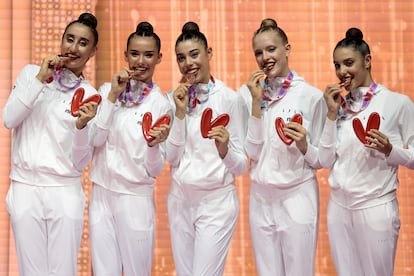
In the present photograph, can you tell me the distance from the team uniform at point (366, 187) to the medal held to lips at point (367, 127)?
0.11m

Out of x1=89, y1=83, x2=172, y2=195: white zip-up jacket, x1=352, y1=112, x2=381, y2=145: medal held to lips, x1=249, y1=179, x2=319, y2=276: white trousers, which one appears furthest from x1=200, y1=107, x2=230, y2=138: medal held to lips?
x1=352, y1=112, x2=381, y2=145: medal held to lips

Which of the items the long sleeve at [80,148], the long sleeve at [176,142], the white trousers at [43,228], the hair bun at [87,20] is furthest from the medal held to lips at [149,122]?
the hair bun at [87,20]

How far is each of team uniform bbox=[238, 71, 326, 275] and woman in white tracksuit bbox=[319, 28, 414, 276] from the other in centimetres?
12

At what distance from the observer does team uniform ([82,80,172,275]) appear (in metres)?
3.87

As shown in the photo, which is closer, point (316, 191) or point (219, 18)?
point (316, 191)

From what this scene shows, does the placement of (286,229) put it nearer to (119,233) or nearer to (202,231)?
(202,231)

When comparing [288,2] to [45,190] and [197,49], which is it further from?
[45,190]

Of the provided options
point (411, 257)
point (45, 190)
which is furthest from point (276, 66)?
point (411, 257)

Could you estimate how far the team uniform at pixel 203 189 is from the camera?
3797 mm

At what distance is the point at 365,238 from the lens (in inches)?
148

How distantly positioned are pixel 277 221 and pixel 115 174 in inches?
34.7

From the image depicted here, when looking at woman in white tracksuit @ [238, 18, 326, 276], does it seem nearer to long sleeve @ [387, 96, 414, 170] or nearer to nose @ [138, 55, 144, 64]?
long sleeve @ [387, 96, 414, 170]

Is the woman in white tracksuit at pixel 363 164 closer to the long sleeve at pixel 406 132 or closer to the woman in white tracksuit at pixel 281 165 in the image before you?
the long sleeve at pixel 406 132

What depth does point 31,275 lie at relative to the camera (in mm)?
3764
